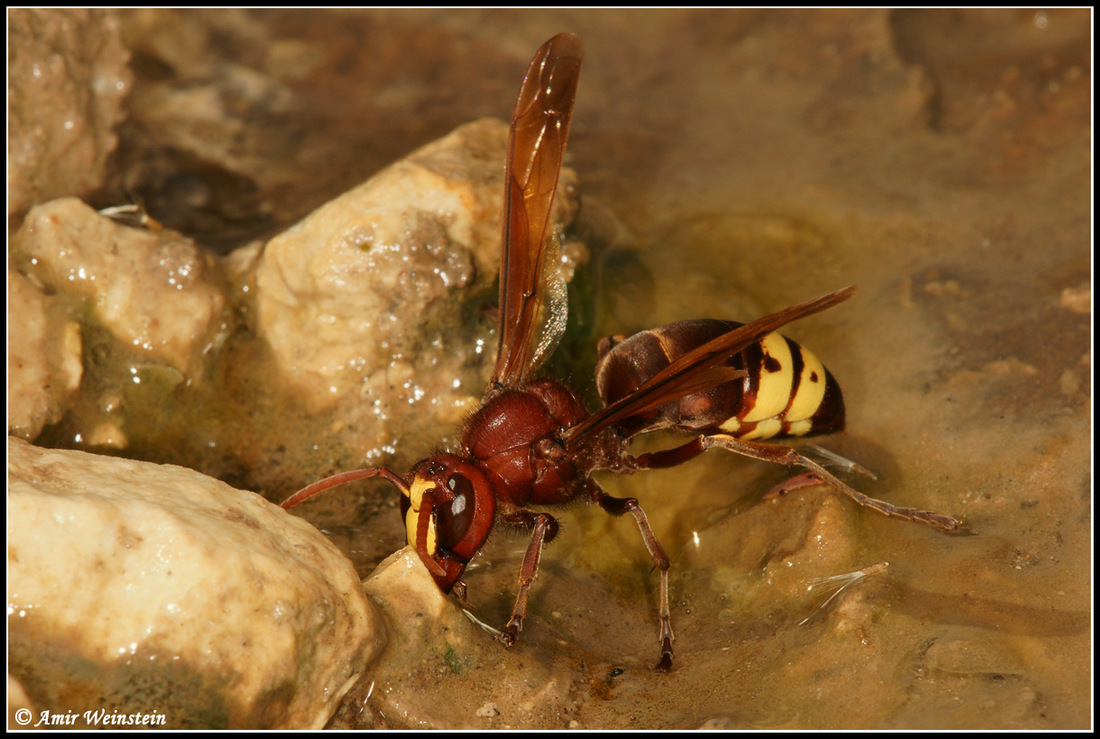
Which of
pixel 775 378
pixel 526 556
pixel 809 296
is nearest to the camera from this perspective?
pixel 526 556

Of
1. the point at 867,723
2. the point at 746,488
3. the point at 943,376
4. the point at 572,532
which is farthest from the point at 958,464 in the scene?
the point at 572,532

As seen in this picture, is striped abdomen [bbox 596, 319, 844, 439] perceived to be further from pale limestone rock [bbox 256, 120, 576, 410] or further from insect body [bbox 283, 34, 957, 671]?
pale limestone rock [bbox 256, 120, 576, 410]

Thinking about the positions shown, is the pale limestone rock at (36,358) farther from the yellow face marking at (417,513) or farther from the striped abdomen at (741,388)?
the striped abdomen at (741,388)

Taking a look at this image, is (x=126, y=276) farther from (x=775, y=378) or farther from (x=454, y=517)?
(x=775, y=378)

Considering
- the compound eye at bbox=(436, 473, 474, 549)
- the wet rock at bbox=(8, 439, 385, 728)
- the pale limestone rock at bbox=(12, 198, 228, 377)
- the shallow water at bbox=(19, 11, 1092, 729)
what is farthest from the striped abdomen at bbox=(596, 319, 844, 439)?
the pale limestone rock at bbox=(12, 198, 228, 377)

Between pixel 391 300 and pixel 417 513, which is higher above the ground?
pixel 391 300

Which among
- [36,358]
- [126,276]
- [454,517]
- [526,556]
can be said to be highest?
[126,276]

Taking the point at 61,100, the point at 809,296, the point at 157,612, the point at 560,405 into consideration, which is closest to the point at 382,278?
the point at 560,405
